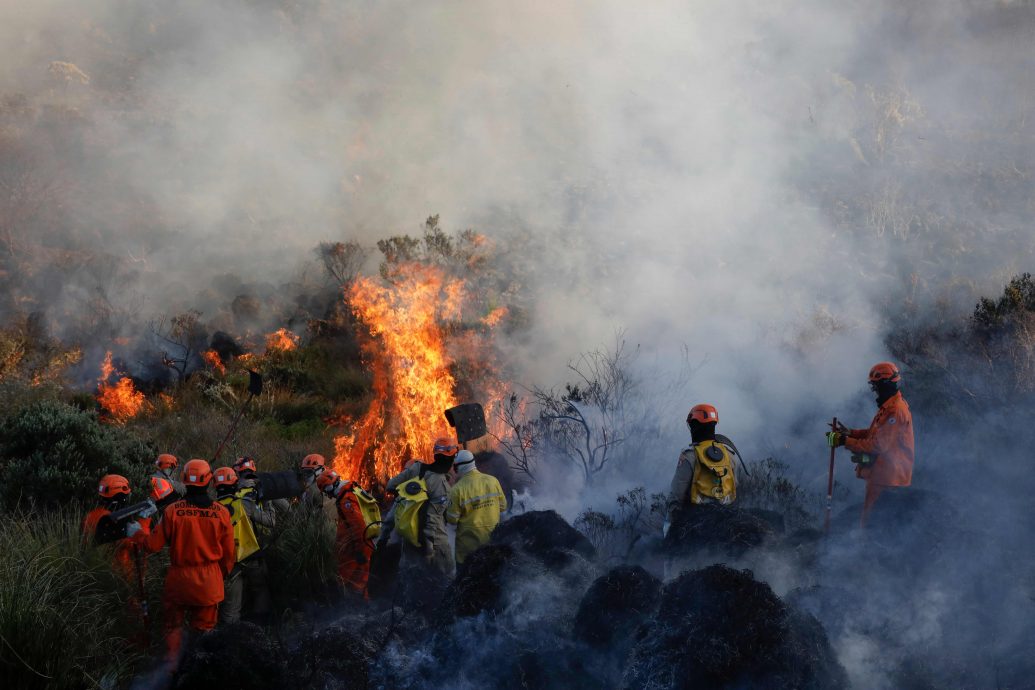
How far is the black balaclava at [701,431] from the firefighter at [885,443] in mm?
1257

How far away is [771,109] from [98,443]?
1168 inches

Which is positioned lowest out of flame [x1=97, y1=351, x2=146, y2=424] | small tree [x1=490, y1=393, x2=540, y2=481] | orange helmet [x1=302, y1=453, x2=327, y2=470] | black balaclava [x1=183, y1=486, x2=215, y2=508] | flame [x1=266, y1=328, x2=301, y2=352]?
black balaclava [x1=183, y1=486, x2=215, y2=508]

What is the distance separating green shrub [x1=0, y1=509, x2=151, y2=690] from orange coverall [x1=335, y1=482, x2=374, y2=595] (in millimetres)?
1855

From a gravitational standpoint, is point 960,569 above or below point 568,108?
below

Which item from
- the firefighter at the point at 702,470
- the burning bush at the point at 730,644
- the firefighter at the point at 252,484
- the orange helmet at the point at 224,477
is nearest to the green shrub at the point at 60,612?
the orange helmet at the point at 224,477

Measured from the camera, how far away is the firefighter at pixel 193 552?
5.75 metres

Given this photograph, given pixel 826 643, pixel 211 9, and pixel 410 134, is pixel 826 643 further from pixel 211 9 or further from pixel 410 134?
pixel 211 9

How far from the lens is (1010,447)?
8.83 metres

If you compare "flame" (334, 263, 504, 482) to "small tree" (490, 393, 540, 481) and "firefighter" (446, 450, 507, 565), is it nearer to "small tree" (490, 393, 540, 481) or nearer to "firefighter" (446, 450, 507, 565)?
"small tree" (490, 393, 540, 481)

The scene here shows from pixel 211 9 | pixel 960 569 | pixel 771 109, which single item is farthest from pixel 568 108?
pixel 960 569

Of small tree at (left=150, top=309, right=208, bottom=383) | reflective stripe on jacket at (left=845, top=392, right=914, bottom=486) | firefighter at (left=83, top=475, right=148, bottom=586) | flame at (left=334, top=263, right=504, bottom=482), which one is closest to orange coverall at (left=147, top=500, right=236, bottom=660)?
firefighter at (left=83, top=475, right=148, bottom=586)

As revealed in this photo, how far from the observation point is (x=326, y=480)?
7672 mm

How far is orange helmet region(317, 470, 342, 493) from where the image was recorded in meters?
7.65

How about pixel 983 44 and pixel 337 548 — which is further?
pixel 983 44
